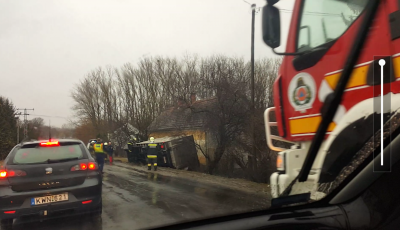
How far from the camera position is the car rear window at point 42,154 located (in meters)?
4.19

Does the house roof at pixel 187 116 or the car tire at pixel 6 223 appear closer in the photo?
the car tire at pixel 6 223

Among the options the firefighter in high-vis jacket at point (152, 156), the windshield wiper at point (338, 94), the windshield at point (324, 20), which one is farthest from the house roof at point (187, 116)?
the firefighter in high-vis jacket at point (152, 156)

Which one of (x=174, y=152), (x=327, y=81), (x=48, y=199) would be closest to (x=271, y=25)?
(x=327, y=81)

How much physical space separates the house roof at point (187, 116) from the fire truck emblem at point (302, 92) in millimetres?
2128

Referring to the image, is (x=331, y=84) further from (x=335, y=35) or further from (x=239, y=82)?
(x=239, y=82)

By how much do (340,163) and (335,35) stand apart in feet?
3.57

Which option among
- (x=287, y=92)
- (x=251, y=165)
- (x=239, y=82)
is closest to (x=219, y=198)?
(x=251, y=165)

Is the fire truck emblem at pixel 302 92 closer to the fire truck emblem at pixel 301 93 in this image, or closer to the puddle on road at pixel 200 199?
the fire truck emblem at pixel 301 93

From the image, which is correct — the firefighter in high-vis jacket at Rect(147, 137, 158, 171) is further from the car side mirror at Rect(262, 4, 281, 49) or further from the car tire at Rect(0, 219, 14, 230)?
the car side mirror at Rect(262, 4, 281, 49)

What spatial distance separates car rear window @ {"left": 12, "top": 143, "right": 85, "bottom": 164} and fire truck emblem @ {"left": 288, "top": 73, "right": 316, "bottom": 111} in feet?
10.6

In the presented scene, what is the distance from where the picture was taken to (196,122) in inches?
263

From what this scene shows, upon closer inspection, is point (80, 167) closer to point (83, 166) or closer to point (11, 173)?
point (83, 166)

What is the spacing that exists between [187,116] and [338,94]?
4935 millimetres

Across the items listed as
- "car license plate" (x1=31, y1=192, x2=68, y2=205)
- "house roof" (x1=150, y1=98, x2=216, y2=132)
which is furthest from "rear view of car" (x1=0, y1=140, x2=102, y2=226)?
"house roof" (x1=150, y1=98, x2=216, y2=132)
